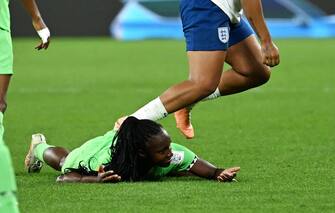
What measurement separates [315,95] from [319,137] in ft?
15.8

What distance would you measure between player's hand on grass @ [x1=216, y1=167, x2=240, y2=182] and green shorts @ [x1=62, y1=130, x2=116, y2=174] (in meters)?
0.75

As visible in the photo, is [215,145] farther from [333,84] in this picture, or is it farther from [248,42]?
[333,84]

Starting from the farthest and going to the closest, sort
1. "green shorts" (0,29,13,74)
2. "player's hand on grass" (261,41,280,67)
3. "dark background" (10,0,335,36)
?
"dark background" (10,0,335,36), "player's hand on grass" (261,41,280,67), "green shorts" (0,29,13,74)

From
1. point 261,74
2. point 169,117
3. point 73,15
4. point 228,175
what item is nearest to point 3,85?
point 228,175

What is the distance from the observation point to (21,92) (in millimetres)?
16375

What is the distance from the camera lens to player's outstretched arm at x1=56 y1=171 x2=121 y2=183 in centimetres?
756

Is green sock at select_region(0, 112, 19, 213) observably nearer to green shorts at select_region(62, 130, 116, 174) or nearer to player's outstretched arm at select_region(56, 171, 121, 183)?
player's outstretched arm at select_region(56, 171, 121, 183)

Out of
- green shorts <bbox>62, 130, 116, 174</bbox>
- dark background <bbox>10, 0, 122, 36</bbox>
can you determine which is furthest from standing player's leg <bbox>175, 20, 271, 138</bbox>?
dark background <bbox>10, 0, 122, 36</bbox>

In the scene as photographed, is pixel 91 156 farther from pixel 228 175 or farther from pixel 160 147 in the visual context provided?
pixel 228 175

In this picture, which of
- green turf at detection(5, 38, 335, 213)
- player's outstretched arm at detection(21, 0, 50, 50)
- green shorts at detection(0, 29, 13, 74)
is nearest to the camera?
green turf at detection(5, 38, 335, 213)

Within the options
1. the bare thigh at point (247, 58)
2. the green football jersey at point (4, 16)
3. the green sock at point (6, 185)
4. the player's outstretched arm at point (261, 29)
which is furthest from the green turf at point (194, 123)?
the green sock at point (6, 185)

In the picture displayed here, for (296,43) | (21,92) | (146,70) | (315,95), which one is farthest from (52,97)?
(296,43)

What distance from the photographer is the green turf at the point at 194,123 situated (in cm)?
698

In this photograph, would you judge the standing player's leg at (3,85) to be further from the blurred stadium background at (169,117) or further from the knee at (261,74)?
the knee at (261,74)
